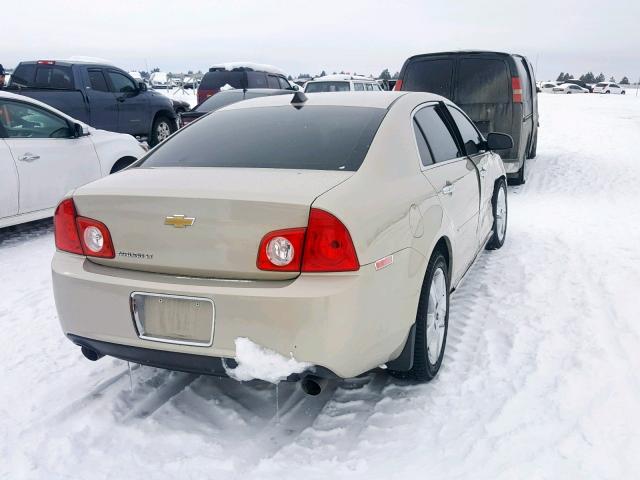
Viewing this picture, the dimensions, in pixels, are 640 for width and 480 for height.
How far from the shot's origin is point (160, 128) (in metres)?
13.8

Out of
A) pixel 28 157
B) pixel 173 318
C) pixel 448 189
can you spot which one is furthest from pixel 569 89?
pixel 173 318

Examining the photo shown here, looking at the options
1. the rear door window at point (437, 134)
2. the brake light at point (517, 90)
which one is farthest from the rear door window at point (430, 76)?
the rear door window at point (437, 134)

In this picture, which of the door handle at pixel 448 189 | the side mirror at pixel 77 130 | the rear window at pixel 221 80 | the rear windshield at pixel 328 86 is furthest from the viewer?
the rear windshield at pixel 328 86

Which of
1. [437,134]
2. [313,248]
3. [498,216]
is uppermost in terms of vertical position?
[437,134]

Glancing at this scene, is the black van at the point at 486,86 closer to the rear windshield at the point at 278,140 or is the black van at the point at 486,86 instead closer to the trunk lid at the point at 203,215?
the rear windshield at the point at 278,140

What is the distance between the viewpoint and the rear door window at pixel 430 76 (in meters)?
9.02

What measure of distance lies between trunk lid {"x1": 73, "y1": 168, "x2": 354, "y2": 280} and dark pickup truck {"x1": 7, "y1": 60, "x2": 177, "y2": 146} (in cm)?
915

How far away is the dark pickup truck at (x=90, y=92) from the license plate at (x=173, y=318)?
9.41 meters

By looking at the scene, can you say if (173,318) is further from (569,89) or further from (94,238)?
(569,89)

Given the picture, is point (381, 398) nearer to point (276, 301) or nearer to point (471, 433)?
point (471, 433)

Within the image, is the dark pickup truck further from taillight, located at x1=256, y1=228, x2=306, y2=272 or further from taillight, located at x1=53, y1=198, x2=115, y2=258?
taillight, located at x1=256, y1=228, x2=306, y2=272

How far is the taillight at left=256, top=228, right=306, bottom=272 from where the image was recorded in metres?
2.57

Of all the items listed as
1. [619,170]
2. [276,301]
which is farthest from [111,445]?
[619,170]

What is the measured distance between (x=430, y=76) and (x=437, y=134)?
5.48m
